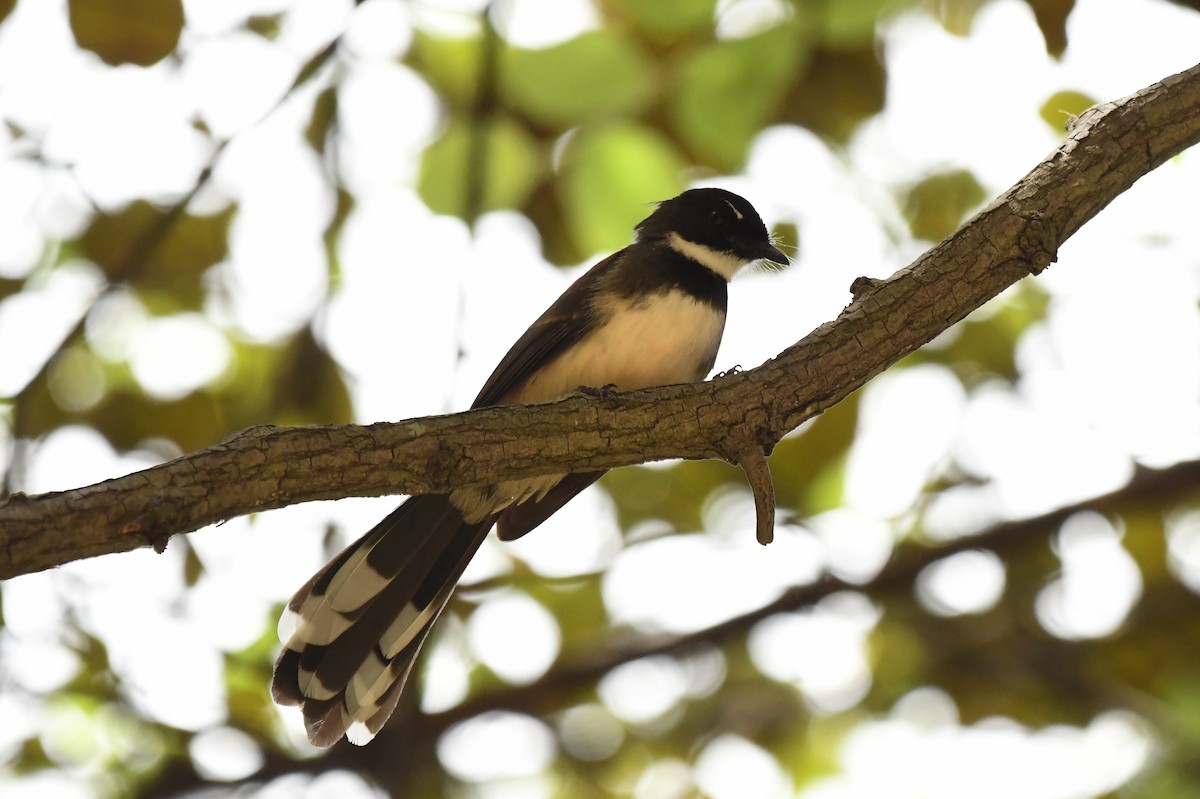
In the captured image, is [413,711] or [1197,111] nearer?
[1197,111]

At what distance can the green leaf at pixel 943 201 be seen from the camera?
5773 millimetres

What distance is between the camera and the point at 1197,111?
11.5 ft

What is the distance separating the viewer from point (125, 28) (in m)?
3.64

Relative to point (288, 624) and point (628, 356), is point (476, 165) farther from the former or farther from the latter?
point (288, 624)

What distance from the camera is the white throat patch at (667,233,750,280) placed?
523 centimetres

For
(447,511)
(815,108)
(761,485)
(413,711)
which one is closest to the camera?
(761,485)

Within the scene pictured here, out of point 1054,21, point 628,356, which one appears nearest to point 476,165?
point 628,356

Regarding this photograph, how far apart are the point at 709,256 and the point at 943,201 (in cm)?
133

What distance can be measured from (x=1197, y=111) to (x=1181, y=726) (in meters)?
3.07

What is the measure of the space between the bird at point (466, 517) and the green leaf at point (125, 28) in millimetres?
1693

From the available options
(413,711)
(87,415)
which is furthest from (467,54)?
(413,711)

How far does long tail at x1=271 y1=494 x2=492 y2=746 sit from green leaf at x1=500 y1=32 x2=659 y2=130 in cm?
156

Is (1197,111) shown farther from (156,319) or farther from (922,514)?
(156,319)

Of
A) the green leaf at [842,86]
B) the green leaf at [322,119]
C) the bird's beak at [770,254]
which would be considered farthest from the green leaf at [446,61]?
the bird's beak at [770,254]
